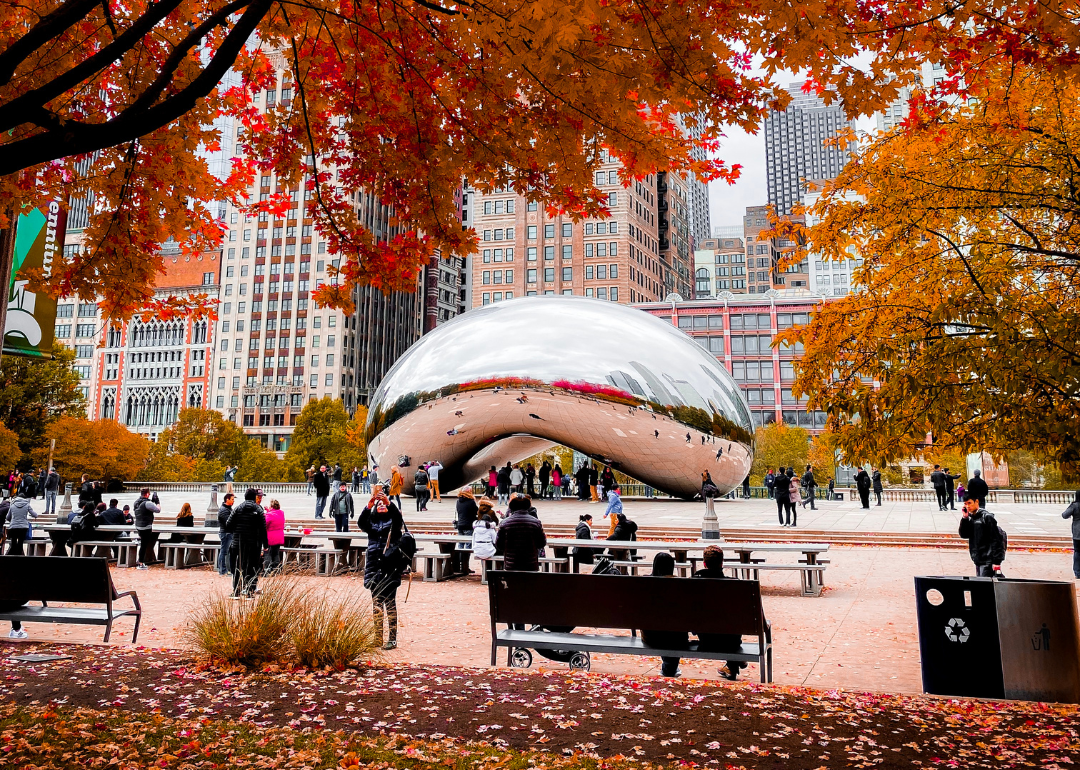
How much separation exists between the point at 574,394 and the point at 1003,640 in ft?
51.1

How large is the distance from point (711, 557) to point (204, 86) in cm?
532

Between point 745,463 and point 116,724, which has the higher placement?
point 745,463

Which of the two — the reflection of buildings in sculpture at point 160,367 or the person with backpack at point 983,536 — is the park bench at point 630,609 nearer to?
the person with backpack at point 983,536

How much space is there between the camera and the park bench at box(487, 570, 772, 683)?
5.75 metres

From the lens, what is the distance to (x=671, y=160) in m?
6.16

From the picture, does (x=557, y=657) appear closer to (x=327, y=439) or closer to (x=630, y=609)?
(x=630, y=609)

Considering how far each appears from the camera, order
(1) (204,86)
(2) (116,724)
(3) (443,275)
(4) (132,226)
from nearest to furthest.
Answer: (1) (204,86) < (2) (116,724) < (4) (132,226) < (3) (443,275)

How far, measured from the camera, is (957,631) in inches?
215

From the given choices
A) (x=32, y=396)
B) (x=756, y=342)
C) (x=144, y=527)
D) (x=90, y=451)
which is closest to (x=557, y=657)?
(x=144, y=527)

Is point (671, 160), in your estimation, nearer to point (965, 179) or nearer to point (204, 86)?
point (204, 86)

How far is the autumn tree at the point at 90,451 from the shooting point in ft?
154

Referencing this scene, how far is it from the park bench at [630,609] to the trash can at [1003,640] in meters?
1.24

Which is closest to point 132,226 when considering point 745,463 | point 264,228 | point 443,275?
point 745,463

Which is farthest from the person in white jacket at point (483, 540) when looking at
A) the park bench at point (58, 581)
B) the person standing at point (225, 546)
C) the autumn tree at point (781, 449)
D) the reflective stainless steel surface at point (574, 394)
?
the autumn tree at point (781, 449)
